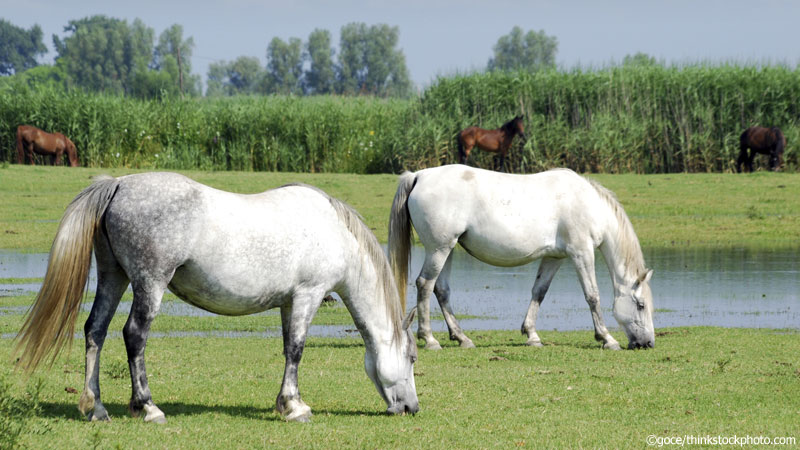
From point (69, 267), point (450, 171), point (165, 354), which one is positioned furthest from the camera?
point (450, 171)

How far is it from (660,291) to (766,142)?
13897 millimetres

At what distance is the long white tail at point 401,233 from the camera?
33.7 feet

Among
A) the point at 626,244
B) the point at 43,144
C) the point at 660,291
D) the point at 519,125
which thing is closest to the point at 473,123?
the point at 519,125

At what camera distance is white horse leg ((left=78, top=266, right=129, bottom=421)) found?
6.39 m

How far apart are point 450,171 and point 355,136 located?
1953 centimetres

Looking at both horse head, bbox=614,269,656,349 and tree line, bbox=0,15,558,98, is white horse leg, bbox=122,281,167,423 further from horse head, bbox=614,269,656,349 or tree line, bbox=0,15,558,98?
tree line, bbox=0,15,558,98

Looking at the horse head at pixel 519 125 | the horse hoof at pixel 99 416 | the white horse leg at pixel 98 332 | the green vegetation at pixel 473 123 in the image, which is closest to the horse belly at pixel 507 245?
the white horse leg at pixel 98 332

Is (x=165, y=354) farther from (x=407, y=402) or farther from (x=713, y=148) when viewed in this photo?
(x=713, y=148)

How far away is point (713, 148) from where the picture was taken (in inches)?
1101

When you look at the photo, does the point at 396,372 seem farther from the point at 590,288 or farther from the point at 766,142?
the point at 766,142

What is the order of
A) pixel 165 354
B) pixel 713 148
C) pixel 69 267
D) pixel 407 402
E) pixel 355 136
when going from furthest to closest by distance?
pixel 355 136 → pixel 713 148 → pixel 165 354 → pixel 407 402 → pixel 69 267

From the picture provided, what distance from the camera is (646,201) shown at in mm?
22953

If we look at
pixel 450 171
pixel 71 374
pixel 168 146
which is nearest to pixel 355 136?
pixel 168 146

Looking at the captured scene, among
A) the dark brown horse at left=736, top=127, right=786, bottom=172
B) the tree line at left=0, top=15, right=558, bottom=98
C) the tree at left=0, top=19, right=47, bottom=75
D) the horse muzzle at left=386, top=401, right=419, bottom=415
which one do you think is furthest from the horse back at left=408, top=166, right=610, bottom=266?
the tree at left=0, top=19, right=47, bottom=75
